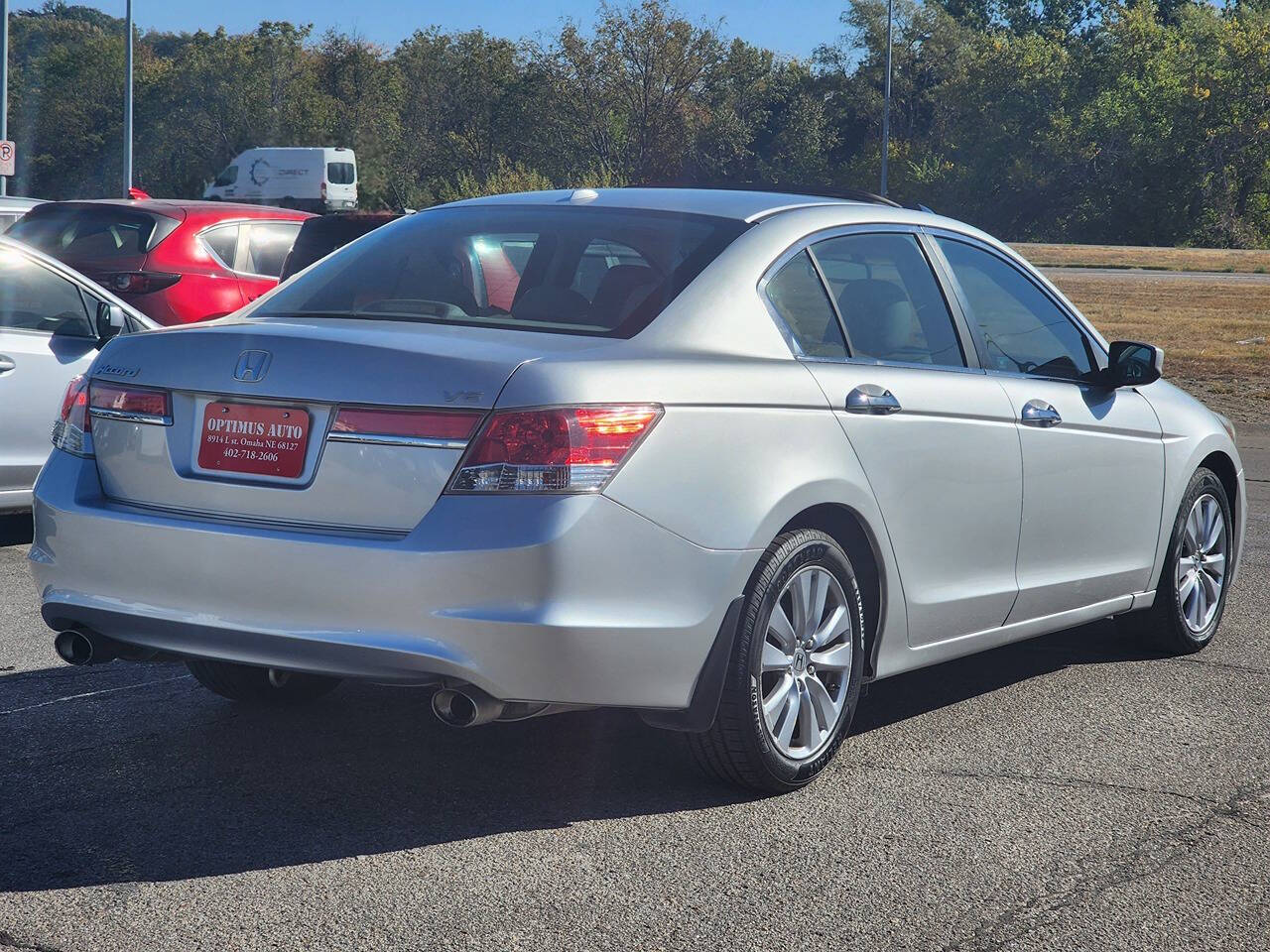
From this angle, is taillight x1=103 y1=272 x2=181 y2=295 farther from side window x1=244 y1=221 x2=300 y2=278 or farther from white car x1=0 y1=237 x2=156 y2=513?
white car x1=0 y1=237 x2=156 y2=513

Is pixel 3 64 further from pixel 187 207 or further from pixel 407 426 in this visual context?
pixel 407 426

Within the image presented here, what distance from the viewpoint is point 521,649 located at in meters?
3.84

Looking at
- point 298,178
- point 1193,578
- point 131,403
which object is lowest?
point 1193,578

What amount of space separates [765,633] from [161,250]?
8.16 metres

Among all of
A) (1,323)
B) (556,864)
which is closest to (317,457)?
(556,864)

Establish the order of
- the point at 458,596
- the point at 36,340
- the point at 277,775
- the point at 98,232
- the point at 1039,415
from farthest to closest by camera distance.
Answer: the point at 98,232, the point at 36,340, the point at 1039,415, the point at 277,775, the point at 458,596

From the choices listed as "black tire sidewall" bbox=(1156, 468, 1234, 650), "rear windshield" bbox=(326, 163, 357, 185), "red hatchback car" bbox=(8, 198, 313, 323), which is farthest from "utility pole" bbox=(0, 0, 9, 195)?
"black tire sidewall" bbox=(1156, 468, 1234, 650)

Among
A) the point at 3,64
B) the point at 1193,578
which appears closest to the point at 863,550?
the point at 1193,578

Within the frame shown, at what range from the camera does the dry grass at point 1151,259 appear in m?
45.2

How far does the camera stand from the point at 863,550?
4730 mm

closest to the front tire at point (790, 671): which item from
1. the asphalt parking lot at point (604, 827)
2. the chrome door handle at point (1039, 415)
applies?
the asphalt parking lot at point (604, 827)

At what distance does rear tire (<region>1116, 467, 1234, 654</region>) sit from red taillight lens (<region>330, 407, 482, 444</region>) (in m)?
3.33

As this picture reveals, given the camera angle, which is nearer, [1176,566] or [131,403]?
[131,403]

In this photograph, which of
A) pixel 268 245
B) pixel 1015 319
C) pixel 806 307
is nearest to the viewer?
pixel 806 307
